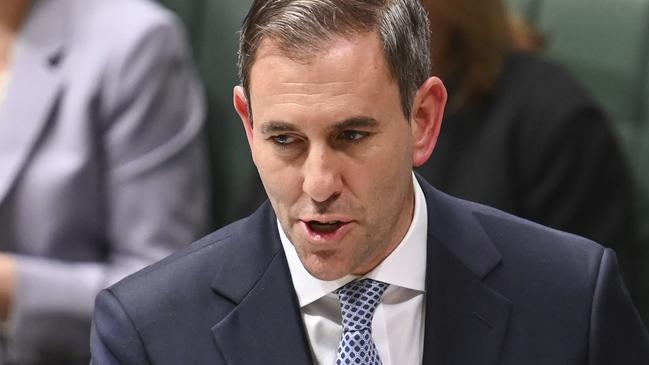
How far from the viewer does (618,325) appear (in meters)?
1.28

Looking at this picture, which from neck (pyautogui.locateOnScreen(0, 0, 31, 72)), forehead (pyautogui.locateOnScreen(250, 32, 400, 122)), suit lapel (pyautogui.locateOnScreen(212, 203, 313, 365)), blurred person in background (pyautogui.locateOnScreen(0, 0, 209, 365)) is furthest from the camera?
neck (pyautogui.locateOnScreen(0, 0, 31, 72))

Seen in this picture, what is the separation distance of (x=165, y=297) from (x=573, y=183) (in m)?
0.92

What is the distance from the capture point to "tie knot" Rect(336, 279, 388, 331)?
1.26 metres

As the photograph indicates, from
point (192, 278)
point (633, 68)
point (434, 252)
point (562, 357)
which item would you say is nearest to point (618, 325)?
point (562, 357)

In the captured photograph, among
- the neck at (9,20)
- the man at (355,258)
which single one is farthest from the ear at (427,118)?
the neck at (9,20)

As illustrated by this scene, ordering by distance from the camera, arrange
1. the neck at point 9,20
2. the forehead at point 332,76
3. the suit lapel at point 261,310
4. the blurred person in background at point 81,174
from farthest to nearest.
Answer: the neck at point 9,20, the blurred person in background at point 81,174, the suit lapel at point 261,310, the forehead at point 332,76

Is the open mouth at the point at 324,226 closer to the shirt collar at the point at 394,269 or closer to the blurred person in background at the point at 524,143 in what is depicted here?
the shirt collar at the point at 394,269

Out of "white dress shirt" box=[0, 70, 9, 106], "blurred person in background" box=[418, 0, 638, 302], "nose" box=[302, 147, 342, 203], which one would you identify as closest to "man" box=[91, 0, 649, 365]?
"nose" box=[302, 147, 342, 203]

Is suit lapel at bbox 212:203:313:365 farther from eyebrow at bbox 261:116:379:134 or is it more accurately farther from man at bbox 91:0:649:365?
eyebrow at bbox 261:116:379:134

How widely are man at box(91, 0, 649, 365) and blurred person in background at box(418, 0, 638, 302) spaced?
0.66 meters

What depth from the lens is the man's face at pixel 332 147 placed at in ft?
3.76

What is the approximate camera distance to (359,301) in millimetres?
1266

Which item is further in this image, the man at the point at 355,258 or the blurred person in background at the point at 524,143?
the blurred person in background at the point at 524,143

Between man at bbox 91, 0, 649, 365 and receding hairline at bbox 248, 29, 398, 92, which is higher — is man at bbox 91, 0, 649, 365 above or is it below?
below
